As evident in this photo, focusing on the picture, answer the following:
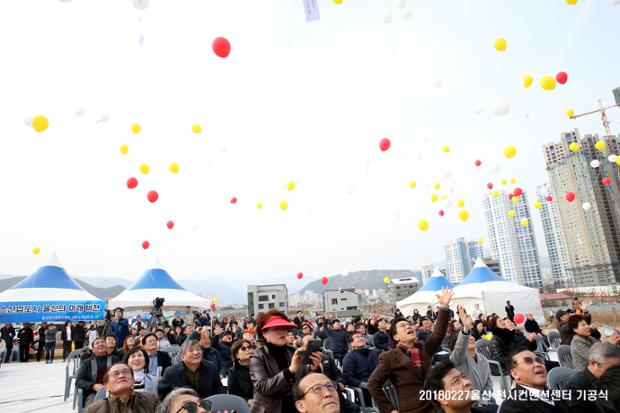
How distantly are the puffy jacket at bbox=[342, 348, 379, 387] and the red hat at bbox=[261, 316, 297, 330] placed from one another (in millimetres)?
2821

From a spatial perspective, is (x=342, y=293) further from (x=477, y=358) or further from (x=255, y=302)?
(x=477, y=358)

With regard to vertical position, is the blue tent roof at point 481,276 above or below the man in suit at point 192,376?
above

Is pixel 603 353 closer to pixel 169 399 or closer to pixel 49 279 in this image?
pixel 169 399

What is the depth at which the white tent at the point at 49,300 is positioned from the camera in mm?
12562

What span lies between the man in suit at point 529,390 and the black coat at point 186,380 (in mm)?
2547

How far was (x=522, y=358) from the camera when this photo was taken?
2.31 meters

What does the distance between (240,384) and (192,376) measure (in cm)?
54

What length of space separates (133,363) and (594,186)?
46.0m

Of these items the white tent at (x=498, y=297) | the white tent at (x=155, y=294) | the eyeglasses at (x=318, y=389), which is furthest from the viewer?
the white tent at (x=498, y=297)

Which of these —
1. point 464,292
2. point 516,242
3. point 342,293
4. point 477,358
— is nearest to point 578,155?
point 464,292

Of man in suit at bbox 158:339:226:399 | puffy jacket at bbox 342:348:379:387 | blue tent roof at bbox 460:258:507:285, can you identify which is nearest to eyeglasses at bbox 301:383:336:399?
man in suit at bbox 158:339:226:399

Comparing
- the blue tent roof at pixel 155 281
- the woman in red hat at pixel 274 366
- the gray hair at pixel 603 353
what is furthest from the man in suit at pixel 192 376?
the blue tent roof at pixel 155 281

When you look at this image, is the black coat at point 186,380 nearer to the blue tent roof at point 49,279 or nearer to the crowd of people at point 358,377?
the crowd of people at point 358,377

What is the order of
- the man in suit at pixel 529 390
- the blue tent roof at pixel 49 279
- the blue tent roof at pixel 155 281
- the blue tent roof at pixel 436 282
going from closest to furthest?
the man in suit at pixel 529 390, the blue tent roof at pixel 49 279, the blue tent roof at pixel 155 281, the blue tent roof at pixel 436 282
